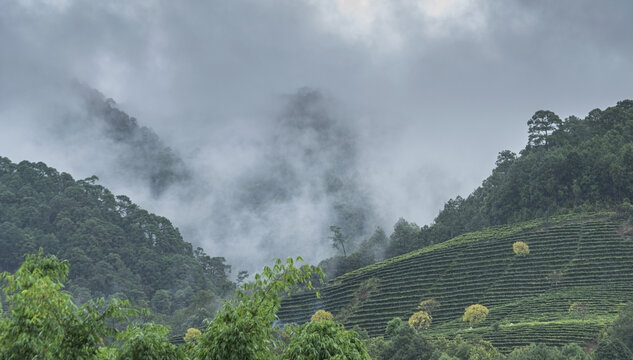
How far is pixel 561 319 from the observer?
4856cm

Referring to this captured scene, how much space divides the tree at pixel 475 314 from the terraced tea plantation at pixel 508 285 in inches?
24.6

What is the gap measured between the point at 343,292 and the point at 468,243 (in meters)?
14.6

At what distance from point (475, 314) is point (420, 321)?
18.4ft

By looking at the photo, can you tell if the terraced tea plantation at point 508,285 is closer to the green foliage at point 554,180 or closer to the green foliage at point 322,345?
the green foliage at point 554,180

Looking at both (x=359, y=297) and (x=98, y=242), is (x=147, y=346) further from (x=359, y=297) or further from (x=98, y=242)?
(x=98, y=242)

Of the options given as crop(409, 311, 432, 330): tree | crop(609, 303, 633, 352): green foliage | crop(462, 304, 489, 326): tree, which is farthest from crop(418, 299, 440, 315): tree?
crop(609, 303, 633, 352): green foliage

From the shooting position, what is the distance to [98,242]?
113188 mm

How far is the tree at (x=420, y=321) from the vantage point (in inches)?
2240

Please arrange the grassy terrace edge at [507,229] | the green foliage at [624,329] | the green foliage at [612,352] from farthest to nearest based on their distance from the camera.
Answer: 1. the grassy terrace edge at [507,229]
2. the green foliage at [624,329]
3. the green foliage at [612,352]

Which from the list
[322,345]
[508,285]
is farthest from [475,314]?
[322,345]

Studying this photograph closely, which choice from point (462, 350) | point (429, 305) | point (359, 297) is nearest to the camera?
point (462, 350)

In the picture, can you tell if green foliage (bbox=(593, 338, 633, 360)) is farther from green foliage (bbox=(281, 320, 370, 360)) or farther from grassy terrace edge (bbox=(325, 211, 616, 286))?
grassy terrace edge (bbox=(325, 211, 616, 286))

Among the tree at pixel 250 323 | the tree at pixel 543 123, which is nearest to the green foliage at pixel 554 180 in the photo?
the tree at pixel 543 123

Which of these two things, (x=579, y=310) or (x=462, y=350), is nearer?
(x=462, y=350)
